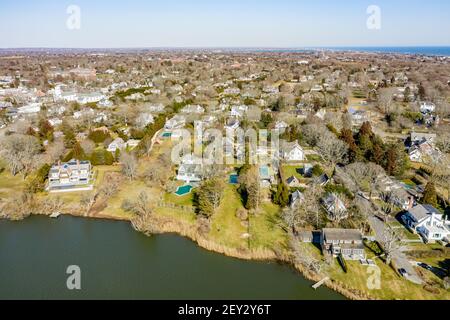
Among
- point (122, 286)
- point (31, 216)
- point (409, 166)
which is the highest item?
point (409, 166)

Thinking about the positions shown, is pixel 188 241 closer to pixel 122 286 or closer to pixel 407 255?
pixel 122 286

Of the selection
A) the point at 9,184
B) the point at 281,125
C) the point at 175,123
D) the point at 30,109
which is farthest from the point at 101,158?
the point at 30,109

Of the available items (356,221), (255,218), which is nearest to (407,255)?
(356,221)

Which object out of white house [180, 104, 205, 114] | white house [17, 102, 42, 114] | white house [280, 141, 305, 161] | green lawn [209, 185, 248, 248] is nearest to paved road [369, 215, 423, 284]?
green lawn [209, 185, 248, 248]

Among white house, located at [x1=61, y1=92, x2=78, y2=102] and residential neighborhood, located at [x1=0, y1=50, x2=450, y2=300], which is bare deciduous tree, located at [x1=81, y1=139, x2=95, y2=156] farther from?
white house, located at [x1=61, y1=92, x2=78, y2=102]

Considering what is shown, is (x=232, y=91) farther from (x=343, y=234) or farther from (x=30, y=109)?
(x=343, y=234)
